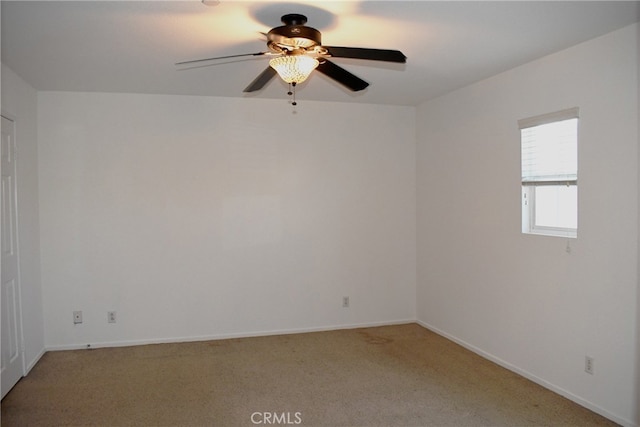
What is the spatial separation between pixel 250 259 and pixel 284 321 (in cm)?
75

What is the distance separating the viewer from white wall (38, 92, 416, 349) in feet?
13.4

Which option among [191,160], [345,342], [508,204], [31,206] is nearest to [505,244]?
[508,204]

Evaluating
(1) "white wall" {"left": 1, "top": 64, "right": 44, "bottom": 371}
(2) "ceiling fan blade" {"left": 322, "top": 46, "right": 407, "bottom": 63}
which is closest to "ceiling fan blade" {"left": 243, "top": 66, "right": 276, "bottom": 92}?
(2) "ceiling fan blade" {"left": 322, "top": 46, "right": 407, "bottom": 63}

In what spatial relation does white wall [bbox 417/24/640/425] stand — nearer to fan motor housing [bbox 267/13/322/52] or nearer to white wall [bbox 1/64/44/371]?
fan motor housing [bbox 267/13/322/52]

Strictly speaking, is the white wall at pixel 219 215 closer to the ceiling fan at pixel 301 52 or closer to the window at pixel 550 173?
the window at pixel 550 173

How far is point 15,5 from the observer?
7.27ft

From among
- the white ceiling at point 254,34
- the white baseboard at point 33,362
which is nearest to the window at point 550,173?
the white ceiling at point 254,34

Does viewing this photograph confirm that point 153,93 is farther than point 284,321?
No

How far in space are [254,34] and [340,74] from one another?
2.03 feet

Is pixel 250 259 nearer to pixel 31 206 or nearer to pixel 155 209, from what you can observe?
pixel 155 209

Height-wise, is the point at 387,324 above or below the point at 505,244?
below

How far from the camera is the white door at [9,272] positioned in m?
3.15

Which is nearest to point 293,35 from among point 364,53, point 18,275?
point 364,53

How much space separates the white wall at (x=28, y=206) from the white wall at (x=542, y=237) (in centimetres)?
376
